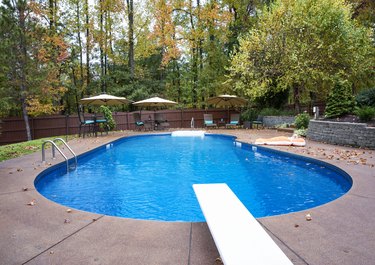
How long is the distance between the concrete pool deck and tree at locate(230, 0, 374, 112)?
1137cm

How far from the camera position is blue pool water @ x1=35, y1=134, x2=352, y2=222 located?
4441 mm

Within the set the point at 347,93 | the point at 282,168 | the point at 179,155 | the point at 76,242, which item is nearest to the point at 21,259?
the point at 76,242

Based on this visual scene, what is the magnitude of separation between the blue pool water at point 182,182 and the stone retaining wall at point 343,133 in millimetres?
2155

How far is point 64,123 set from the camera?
1534 cm

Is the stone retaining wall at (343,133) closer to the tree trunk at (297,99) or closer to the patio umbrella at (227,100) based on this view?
the tree trunk at (297,99)

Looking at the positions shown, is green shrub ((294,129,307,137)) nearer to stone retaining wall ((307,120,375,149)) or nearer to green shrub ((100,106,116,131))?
stone retaining wall ((307,120,375,149))

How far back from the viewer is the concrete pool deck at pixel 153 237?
2.10m

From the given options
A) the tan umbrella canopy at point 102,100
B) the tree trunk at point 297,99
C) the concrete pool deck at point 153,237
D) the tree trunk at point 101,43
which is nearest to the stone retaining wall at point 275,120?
the tree trunk at point 297,99

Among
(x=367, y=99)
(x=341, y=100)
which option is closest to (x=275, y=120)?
(x=367, y=99)

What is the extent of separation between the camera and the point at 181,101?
24000 mm

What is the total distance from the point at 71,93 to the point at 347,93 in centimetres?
1718

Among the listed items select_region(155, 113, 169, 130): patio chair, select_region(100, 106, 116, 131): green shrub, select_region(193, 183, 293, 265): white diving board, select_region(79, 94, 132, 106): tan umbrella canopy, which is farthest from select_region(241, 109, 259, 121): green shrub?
select_region(193, 183, 293, 265): white diving board

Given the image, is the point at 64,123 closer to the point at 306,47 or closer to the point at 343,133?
the point at 306,47

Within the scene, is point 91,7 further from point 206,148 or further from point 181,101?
point 206,148
